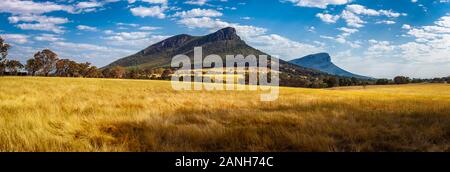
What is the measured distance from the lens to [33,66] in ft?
371

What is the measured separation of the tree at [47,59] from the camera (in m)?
116

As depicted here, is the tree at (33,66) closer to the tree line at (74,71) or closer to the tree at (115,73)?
Answer: the tree line at (74,71)

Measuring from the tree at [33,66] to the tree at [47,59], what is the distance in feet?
4.72

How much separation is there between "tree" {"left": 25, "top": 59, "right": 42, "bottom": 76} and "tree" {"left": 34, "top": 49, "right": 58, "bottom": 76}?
1.44 meters

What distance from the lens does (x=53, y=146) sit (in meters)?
5.52

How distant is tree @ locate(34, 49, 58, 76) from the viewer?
11555 cm

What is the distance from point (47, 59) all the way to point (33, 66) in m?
5.39

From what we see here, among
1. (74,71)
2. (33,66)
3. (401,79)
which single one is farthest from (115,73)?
(401,79)

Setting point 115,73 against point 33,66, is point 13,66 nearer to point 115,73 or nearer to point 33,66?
point 33,66
